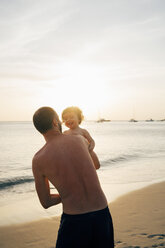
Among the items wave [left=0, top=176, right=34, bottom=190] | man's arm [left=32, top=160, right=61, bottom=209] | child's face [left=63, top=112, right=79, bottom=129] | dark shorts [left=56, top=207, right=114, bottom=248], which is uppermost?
child's face [left=63, top=112, right=79, bottom=129]

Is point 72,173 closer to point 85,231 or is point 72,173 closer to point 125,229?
point 85,231

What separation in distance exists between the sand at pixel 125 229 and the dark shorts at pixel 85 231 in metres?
3.06

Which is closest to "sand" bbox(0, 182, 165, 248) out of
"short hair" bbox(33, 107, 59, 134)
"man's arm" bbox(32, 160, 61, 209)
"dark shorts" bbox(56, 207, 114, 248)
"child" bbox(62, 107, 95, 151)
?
"child" bbox(62, 107, 95, 151)

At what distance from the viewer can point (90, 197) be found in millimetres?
2225

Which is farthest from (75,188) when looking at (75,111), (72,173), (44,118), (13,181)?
(13,181)

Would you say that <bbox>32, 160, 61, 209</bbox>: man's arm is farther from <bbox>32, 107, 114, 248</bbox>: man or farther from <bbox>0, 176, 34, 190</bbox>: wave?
<bbox>0, 176, 34, 190</bbox>: wave

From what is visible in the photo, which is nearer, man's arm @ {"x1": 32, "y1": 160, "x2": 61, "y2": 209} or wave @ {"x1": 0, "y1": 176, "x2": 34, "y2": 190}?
man's arm @ {"x1": 32, "y1": 160, "x2": 61, "y2": 209}

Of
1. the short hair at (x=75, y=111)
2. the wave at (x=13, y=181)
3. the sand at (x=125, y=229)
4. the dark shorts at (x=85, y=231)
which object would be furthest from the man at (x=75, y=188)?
the wave at (x=13, y=181)

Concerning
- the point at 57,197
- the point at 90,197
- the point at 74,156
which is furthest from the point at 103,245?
the point at 74,156

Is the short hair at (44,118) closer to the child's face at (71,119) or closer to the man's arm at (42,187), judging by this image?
the man's arm at (42,187)

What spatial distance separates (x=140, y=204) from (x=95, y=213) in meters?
6.17

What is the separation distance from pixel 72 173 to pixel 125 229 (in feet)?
14.1

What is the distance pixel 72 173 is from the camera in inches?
86.2

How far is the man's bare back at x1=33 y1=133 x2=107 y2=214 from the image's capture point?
2193 millimetres
